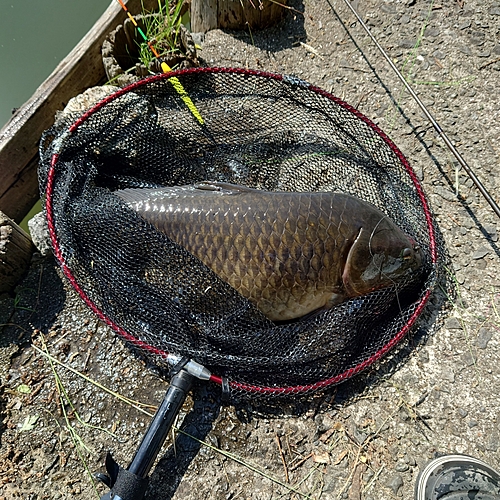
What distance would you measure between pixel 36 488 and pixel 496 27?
464 centimetres

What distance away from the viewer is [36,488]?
6.85 feet

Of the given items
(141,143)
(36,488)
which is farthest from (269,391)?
(141,143)

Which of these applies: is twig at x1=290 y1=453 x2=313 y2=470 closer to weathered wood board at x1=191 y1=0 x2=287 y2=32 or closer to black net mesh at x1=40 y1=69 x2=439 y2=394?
black net mesh at x1=40 y1=69 x2=439 y2=394

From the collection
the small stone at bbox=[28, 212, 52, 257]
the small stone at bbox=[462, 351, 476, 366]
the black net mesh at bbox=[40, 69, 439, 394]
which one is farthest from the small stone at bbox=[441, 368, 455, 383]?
the small stone at bbox=[28, 212, 52, 257]

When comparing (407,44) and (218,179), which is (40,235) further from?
(407,44)

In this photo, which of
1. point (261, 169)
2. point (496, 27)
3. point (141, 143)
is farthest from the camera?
point (496, 27)

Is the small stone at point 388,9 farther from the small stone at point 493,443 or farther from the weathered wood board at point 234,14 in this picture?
the small stone at point 493,443

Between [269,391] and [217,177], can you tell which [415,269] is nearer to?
[269,391]

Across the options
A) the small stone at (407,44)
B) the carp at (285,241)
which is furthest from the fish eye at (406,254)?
the small stone at (407,44)

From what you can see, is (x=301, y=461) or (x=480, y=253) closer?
(x=301, y=461)

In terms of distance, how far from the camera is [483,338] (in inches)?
96.3

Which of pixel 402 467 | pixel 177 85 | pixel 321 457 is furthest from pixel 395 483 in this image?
pixel 177 85

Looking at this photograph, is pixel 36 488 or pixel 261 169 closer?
pixel 36 488

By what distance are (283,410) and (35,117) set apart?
2.63 m
